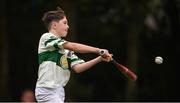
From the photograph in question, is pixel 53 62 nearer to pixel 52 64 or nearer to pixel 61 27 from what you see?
pixel 52 64

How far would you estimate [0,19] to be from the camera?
19.6 metres

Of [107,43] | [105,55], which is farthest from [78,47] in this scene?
[107,43]

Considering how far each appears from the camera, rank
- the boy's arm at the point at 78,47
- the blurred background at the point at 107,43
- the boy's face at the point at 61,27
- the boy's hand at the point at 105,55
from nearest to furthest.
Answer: the boy's hand at the point at 105,55, the boy's arm at the point at 78,47, the boy's face at the point at 61,27, the blurred background at the point at 107,43

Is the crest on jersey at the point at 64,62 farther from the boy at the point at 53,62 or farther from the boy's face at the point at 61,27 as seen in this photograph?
the boy's face at the point at 61,27

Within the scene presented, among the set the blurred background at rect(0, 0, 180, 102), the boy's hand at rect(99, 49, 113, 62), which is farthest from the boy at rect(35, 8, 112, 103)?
the blurred background at rect(0, 0, 180, 102)

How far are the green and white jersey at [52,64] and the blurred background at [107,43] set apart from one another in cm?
973

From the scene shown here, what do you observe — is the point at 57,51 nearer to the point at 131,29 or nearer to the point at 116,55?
the point at 131,29

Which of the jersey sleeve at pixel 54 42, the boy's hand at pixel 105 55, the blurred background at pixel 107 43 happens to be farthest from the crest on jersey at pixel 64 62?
the blurred background at pixel 107 43

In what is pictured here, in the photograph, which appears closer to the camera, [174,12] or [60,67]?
[60,67]

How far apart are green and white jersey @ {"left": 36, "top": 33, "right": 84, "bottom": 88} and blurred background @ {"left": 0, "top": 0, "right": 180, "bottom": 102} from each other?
9733 mm

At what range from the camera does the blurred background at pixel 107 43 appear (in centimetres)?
1983

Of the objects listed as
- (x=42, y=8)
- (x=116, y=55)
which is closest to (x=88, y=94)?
(x=116, y=55)

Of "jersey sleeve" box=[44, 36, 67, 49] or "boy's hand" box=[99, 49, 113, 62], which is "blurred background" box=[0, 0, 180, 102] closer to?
"jersey sleeve" box=[44, 36, 67, 49]

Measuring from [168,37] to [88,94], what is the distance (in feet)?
10.4
